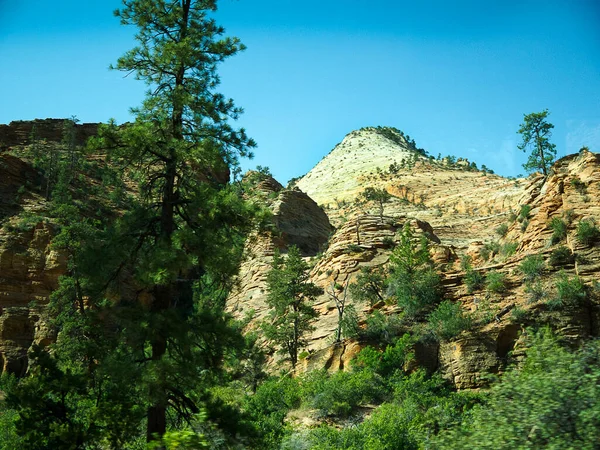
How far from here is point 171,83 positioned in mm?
13328

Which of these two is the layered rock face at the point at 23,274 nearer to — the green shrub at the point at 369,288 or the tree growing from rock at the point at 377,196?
the green shrub at the point at 369,288

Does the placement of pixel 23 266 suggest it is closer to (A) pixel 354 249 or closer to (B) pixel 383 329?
(A) pixel 354 249

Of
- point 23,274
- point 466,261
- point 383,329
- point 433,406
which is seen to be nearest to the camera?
point 433,406

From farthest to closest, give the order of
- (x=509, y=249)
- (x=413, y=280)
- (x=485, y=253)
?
(x=485, y=253), (x=509, y=249), (x=413, y=280)

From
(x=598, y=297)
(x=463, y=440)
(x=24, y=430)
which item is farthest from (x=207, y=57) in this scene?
(x=598, y=297)

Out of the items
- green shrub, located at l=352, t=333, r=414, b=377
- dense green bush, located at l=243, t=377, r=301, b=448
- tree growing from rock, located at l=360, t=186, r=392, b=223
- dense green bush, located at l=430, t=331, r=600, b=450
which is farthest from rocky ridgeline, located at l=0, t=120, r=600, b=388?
dense green bush, located at l=430, t=331, r=600, b=450

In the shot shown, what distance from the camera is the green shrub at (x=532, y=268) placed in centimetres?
2983

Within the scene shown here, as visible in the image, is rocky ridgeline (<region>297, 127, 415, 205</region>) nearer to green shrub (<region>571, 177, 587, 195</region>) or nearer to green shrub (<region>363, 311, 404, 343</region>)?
green shrub (<region>571, 177, 587, 195</region>)

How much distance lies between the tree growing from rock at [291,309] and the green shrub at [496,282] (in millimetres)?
11808

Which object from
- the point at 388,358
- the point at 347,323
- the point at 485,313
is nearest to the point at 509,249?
the point at 485,313

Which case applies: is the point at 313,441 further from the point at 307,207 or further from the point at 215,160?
the point at 307,207

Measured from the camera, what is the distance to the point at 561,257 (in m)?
29.9

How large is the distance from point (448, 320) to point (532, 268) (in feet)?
17.5

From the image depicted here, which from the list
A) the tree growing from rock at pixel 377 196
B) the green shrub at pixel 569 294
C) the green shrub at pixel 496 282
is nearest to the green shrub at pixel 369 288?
the green shrub at pixel 496 282
